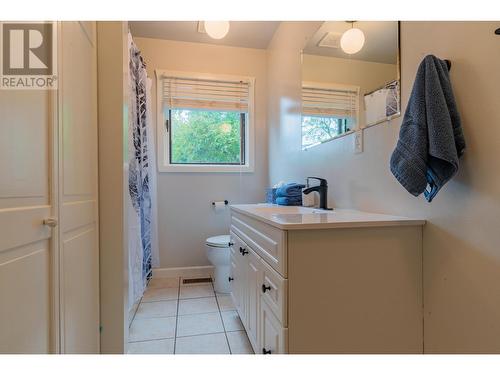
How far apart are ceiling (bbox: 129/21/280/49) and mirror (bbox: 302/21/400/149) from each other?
771mm

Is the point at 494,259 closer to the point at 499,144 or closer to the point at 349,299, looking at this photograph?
the point at 499,144

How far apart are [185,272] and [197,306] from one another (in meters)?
0.69

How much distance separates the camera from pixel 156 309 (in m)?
2.00

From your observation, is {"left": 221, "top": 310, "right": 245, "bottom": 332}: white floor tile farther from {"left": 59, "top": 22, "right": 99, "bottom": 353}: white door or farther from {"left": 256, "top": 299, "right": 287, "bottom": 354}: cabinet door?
{"left": 59, "top": 22, "right": 99, "bottom": 353}: white door

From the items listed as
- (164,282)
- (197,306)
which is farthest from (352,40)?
(164,282)

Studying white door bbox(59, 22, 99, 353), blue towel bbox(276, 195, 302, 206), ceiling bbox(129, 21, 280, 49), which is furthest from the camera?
ceiling bbox(129, 21, 280, 49)

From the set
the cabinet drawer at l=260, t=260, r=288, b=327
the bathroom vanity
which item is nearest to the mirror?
the bathroom vanity

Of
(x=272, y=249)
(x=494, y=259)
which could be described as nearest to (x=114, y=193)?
(x=272, y=249)

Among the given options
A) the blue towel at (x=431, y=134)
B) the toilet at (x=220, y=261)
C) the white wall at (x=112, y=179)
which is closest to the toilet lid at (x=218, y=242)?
the toilet at (x=220, y=261)

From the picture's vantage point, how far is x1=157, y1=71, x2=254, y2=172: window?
2658 mm

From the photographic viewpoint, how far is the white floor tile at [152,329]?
1.63 m

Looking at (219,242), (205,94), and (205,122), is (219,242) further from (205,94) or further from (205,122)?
(205,94)

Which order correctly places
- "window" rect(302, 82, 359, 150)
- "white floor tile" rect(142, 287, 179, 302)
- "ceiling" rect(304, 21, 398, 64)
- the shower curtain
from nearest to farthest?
"ceiling" rect(304, 21, 398, 64), "window" rect(302, 82, 359, 150), the shower curtain, "white floor tile" rect(142, 287, 179, 302)

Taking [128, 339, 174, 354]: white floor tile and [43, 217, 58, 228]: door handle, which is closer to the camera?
[43, 217, 58, 228]: door handle
